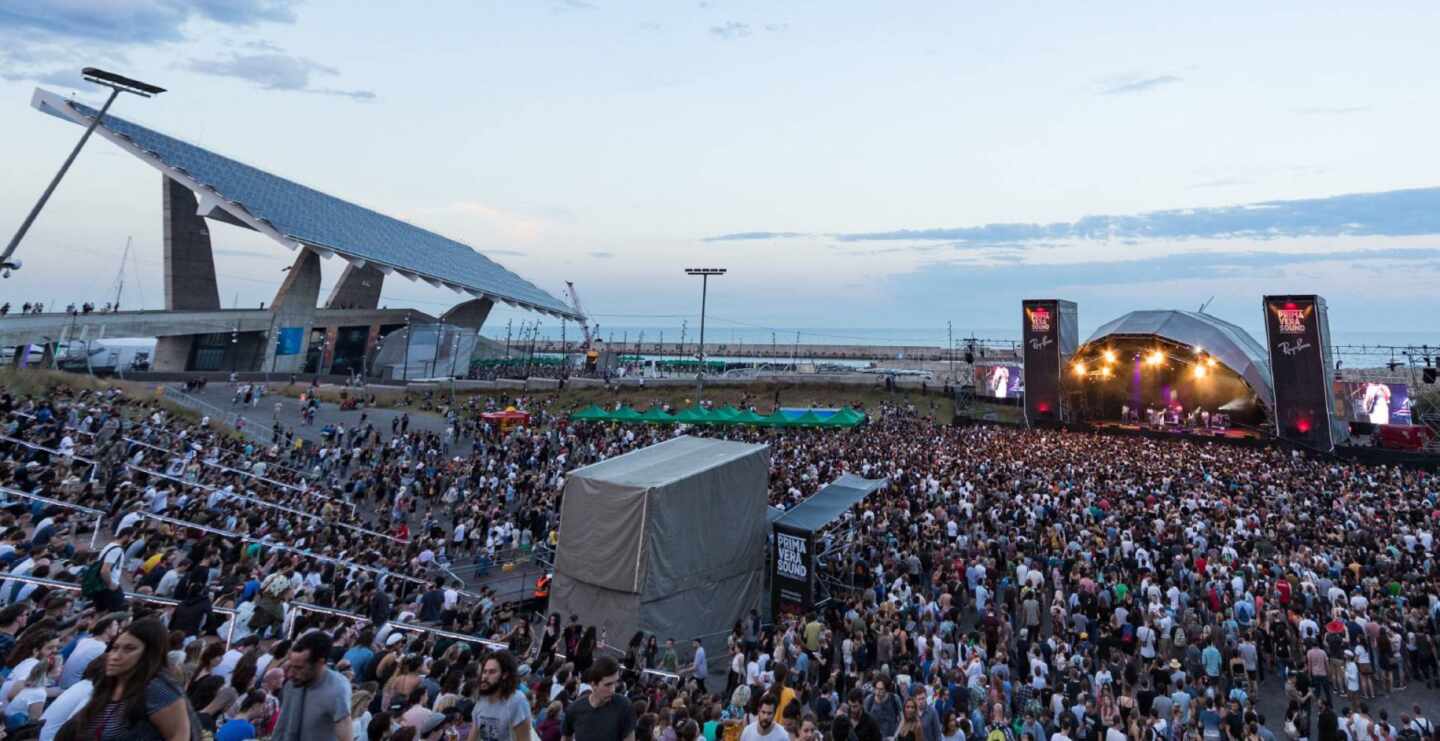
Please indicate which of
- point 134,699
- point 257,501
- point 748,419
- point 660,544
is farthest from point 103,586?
point 748,419

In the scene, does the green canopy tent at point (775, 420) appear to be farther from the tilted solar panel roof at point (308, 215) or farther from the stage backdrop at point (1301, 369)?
the tilted solar panel roof at point (308, 215)

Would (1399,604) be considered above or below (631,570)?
below

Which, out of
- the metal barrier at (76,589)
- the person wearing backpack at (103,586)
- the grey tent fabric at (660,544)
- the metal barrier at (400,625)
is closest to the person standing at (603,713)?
the metal barrier at (400,625)

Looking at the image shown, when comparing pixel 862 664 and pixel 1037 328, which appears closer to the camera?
pixel 862 664

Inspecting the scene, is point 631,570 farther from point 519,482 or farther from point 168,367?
point 168,367

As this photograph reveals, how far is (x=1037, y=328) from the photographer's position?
1651 inches

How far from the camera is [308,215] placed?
55.9m

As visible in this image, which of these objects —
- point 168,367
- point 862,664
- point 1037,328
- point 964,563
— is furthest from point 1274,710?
point 168,367

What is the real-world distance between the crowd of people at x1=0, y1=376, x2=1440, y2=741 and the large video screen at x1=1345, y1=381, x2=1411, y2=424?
1629 cm

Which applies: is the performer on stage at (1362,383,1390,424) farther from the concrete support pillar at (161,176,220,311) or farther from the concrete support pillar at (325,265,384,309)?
the concrete support pillar at (161,176,220,311)

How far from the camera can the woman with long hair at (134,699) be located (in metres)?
2.66

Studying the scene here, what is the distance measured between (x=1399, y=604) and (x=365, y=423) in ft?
123

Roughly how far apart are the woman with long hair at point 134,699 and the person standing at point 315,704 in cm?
66

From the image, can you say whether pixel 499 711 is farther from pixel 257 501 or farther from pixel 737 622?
pixel 257 501
